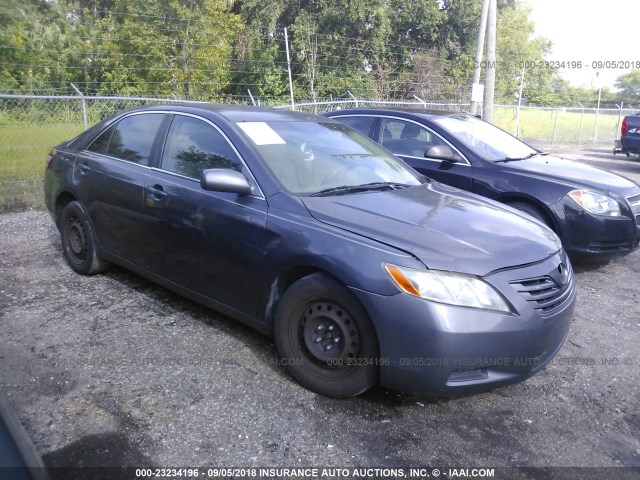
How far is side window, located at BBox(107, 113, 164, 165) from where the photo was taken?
423 cm

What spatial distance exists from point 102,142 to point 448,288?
335 centimetres

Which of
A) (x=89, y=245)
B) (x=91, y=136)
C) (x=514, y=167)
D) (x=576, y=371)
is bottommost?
(x=576, y=371)

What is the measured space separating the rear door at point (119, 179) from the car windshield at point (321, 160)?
0.95m

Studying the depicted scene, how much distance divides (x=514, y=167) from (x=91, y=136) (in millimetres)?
4033

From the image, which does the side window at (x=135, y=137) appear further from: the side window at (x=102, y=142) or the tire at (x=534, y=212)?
the tire at (x=534, y=212)

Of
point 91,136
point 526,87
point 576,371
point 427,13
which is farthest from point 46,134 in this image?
point 526,87

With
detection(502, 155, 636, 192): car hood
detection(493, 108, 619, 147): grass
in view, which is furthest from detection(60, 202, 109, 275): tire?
detection(493, 108, 619, 147): grass

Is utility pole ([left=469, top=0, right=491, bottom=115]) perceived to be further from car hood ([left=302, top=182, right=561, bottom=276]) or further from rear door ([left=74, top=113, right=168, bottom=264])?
rear door ([left=74, top=113, right=168, bottom=264])

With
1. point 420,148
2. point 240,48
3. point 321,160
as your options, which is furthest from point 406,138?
point 240,48

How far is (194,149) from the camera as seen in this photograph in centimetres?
389

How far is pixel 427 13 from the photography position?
26922mm

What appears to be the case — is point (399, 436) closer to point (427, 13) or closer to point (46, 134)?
point (46, 134)

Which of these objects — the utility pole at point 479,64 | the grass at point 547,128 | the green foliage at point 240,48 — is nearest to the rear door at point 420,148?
the utility pole at point 479,64

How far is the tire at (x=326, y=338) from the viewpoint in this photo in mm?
2871
